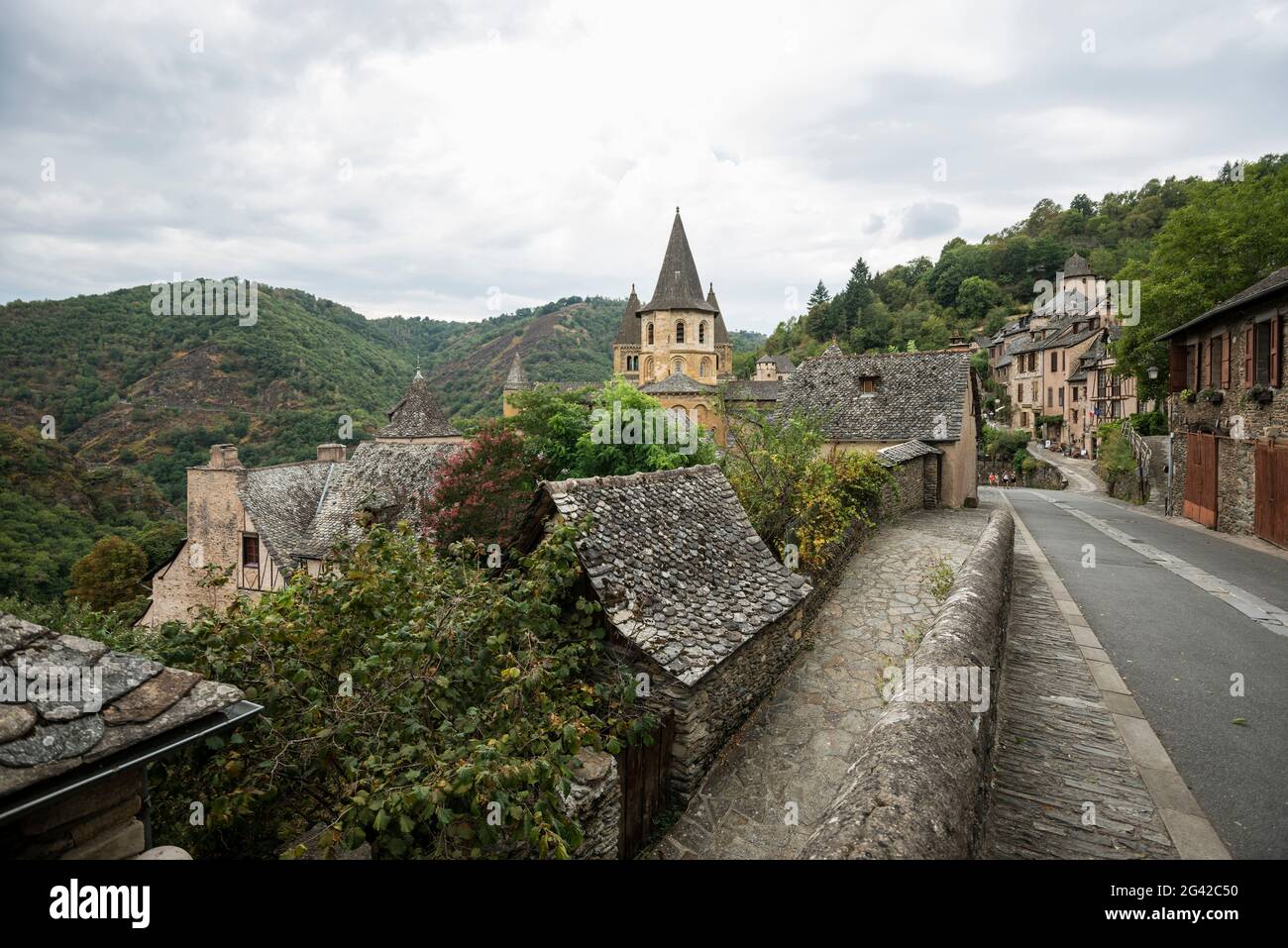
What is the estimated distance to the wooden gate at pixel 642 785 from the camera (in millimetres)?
6191

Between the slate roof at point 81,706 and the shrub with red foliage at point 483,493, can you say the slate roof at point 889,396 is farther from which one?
the slate roof at point 81,706

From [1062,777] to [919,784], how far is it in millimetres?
2338

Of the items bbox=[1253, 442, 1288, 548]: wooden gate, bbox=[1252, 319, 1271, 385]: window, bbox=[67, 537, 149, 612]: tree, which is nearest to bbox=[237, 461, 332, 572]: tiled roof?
bbox=[67, 537, 149, 612]: tree

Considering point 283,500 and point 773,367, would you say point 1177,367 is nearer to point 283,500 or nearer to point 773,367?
point 283,500

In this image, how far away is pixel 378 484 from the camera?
73.8 feet

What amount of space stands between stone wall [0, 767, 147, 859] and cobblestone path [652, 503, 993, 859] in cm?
397

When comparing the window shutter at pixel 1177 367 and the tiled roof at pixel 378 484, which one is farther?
the window shutter at pixel 1177 367

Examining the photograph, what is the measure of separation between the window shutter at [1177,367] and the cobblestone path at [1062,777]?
67.5 feet

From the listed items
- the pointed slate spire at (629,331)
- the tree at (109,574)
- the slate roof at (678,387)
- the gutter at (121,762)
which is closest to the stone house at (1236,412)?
the gutter at (121,762)

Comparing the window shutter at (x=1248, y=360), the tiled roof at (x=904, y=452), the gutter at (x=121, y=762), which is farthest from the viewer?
the tiled roof at (x=904, y=452)

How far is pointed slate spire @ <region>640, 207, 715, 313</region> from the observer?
54094mm

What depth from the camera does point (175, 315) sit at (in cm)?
5928

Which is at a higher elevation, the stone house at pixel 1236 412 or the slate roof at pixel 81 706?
the stone house at pixel 1236 412
